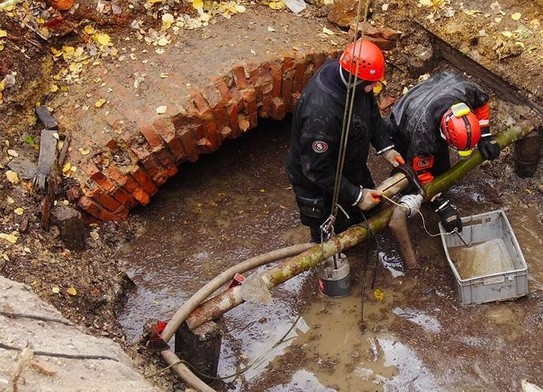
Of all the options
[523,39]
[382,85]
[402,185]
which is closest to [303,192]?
[402,185]

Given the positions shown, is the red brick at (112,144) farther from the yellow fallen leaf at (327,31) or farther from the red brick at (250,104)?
the yellow fallen leaf at (327,31)

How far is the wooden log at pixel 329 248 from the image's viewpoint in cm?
461

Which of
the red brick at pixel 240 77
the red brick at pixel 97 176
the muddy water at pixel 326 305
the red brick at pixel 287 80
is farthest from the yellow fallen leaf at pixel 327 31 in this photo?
the red brick at pixel 97 176

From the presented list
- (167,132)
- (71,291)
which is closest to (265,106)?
(167,132)

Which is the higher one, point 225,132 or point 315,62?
point 315,62

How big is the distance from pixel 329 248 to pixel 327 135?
85 centimetres

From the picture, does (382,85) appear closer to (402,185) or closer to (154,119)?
(402,185)

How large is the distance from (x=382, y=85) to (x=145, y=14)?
7.84 ft

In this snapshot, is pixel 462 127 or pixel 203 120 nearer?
pixel 462 127

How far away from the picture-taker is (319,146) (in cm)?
469

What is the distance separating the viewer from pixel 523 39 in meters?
6.01

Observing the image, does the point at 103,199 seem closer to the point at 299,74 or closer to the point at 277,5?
the point at 299,74

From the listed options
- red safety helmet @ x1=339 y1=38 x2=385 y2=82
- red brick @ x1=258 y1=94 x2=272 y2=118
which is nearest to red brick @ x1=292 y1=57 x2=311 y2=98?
red brick @ x1=258 y1=94 x2=272 y2=118

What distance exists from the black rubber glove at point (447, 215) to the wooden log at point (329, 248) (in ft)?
0.47
